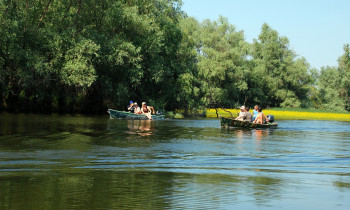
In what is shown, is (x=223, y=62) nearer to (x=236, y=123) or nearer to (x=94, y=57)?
(x=94, y=57)

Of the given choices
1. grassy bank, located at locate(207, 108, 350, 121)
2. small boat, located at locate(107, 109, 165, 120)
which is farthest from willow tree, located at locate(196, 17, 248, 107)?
small boat, located at locate(107, 109, 165, 120)

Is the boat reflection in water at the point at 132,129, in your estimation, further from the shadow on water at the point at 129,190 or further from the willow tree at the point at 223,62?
the willow tree at the point at 223,62

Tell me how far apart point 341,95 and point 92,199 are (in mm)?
77858

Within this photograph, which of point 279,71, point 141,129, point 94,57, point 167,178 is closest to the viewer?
point 167,178

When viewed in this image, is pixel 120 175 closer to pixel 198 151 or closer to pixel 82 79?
pixel 198 151

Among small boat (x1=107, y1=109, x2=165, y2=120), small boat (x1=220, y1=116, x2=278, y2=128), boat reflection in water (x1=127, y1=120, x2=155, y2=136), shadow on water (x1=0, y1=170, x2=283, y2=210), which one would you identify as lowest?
shadow on water (x1=0, y1=170, x2=283, y2=210)

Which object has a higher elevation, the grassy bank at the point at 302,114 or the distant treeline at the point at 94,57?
the distant treeline at the point at 94,57

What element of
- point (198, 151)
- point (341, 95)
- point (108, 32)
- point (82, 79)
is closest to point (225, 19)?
point (341, 95)

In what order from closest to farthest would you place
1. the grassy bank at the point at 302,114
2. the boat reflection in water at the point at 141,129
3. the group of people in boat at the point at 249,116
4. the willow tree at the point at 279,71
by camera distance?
1. the boat reflection in water at the point at 141,129
2. the group of people in boat at the point at 249,116
3. the grassy bank at the point at 302,114
4. the willow tree at the point at 279,71

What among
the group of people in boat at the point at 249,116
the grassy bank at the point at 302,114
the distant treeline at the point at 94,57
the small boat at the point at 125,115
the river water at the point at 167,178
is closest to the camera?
the river water at the point at 167,178

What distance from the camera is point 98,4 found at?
38.7m

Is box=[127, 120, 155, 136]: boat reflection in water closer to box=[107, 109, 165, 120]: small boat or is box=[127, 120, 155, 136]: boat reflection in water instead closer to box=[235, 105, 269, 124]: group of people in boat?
box=[235, 105, 269, 124]: group of people in boat

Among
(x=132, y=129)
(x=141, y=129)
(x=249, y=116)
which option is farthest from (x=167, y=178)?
(x=249, y=116)

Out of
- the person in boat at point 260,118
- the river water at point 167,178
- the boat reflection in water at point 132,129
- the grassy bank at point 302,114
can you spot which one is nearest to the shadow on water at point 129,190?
the river water at point 167,178
